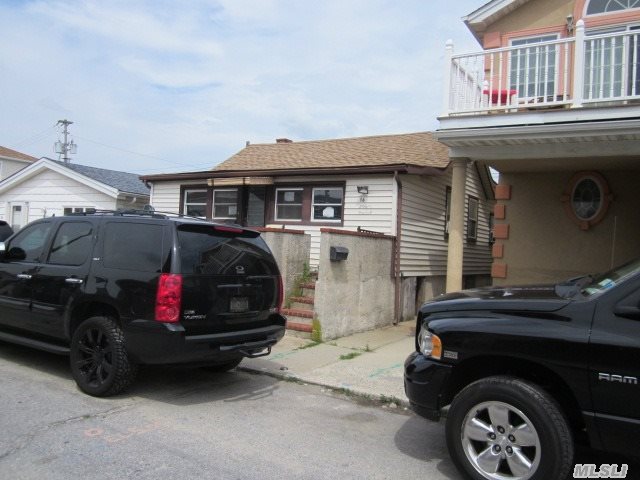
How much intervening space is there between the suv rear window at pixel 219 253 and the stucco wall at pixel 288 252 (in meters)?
3.35

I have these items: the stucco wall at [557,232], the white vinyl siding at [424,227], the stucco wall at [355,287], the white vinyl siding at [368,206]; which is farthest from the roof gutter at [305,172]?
the stucco wall at [557,232]

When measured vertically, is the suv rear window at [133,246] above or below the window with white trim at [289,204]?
below

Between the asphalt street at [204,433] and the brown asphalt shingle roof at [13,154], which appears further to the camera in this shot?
the brown asphalt shingle roof at [13,154]

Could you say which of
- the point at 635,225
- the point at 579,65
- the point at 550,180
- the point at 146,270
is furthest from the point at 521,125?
the point at 146,270

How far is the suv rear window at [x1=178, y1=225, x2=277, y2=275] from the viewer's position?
5250mm

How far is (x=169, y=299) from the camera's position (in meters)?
4.99

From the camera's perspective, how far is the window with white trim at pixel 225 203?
45.3ft

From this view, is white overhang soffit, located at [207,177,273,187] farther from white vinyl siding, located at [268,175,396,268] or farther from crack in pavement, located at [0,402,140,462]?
crack in pavement, located at [0,402,140,462]

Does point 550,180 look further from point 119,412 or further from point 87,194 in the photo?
point 87,194

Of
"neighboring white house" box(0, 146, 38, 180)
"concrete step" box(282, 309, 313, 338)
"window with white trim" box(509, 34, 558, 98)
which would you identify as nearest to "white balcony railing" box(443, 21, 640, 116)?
"window with white trim" box(509, 34, 558, 98)

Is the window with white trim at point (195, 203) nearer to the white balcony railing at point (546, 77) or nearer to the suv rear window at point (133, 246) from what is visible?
the white balcony railing at point (546, 77)

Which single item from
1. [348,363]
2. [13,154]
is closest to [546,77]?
[348,363]

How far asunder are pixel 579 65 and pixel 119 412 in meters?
7.85

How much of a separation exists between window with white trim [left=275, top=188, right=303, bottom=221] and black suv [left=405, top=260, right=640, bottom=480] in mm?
8884
